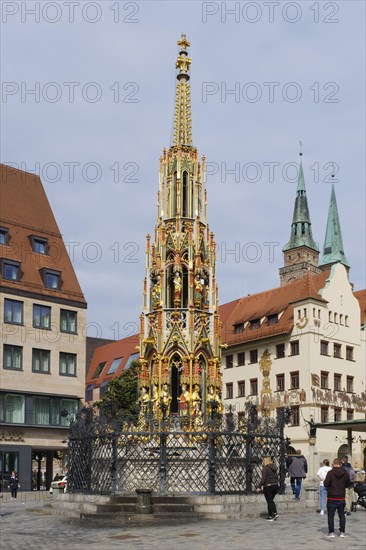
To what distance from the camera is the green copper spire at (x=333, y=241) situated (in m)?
111

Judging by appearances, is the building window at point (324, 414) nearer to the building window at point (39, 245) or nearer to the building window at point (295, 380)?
the building window at point (295, 380)

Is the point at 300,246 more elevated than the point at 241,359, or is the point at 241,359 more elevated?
the point at 300,246

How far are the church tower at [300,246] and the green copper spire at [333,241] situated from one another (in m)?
5.50

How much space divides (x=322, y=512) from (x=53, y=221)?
1488 inches

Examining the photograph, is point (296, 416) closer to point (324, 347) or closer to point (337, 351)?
point (324, 347)

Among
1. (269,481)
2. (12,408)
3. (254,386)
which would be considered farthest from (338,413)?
(269,481)

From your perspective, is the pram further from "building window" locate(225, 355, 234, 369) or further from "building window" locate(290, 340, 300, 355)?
"building window" locate(225, 355, 234, 369)

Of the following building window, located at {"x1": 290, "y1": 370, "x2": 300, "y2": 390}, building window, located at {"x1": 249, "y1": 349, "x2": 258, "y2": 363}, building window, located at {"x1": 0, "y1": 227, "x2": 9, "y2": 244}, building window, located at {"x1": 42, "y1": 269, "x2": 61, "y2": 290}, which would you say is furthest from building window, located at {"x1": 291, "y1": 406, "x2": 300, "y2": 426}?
building window, located at {"x1": 0, "y1": 227, "x2": 9, "y2": 244}

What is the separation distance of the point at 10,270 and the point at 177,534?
34.7m

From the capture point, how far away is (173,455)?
2212cm

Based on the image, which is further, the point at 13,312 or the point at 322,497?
the point at 13,312

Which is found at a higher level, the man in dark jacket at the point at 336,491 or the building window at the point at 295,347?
the building window at the point at 295,347

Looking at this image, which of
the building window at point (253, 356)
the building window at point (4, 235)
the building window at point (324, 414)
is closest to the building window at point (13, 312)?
the building window at point (4, 235)

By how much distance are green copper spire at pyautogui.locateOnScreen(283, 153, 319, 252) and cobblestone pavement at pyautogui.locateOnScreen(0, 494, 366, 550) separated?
→ 103 meters
